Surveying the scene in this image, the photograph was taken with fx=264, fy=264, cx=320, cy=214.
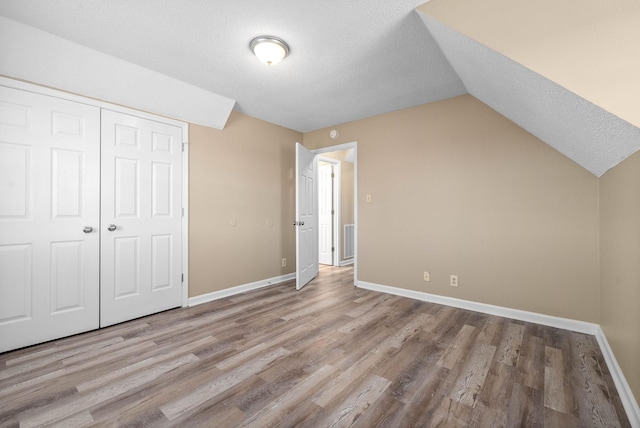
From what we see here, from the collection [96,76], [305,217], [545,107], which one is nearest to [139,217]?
[96,76]

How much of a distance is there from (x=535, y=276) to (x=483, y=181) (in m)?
1.09

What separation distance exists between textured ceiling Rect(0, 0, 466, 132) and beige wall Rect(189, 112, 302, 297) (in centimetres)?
70

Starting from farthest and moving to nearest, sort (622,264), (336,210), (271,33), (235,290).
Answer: (336,210), (235,290), (271,33), (622,264)

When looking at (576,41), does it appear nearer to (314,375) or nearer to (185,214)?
(314,375)

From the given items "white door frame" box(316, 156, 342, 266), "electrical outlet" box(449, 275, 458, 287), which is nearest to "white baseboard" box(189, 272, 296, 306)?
"white door frame" box(316, 156, 342, 266)

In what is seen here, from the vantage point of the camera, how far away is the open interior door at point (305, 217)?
385 centimetres

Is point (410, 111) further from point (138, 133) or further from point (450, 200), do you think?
point (138, 133)

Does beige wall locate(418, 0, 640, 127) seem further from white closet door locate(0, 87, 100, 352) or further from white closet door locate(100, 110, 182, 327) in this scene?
white closet door locate(0, 87, 100, 352)

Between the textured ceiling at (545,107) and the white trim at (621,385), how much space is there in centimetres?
135

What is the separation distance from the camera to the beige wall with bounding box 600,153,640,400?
1.47 meters

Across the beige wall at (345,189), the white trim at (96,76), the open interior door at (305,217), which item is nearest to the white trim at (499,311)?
the open interior door at (305,217)

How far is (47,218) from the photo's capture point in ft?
7.50

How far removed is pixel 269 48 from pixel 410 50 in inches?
46.4

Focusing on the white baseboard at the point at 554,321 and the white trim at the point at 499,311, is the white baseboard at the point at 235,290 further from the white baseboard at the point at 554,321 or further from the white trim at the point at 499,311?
the white trim at the point at 499,311
